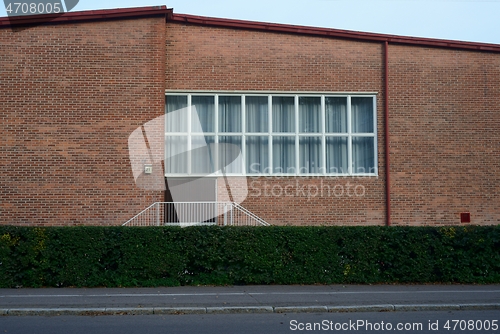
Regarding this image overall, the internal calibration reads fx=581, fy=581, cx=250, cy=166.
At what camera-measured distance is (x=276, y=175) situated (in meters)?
18.4

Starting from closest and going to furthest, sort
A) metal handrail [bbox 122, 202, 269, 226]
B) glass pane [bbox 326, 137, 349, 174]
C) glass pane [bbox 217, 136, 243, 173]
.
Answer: metal handrail [bbox 122, 202, 269, 226] < glass pane [bbox 217, 136, 243, 173] < glass pane [bbox 326, 137, 349, 174]

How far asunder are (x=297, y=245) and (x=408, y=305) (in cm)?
376

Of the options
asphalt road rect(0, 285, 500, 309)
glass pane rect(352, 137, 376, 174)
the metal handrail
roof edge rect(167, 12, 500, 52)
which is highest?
roof edge rect(167, 12, 500, 52)

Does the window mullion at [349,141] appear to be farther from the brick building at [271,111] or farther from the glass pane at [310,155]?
the glass pane at [310,155]

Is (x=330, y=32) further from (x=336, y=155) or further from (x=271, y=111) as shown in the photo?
(x=336, y=155)

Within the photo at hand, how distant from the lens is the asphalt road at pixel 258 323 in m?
9.26

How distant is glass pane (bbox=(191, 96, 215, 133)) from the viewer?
1847cm

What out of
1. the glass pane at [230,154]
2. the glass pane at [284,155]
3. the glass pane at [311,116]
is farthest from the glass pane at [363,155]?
the glass pane at [230,154]

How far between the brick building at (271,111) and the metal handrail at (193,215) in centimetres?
28

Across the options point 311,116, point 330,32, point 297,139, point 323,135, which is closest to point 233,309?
point 297,139

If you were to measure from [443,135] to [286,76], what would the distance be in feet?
17.8

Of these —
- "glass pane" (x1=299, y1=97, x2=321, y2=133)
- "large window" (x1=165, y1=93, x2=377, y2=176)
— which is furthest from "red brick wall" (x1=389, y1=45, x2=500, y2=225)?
"glass pane" (x1=299, y1=97, x2=321, y2=133)

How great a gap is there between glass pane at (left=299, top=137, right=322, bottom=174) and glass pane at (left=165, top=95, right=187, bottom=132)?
12.5 ft

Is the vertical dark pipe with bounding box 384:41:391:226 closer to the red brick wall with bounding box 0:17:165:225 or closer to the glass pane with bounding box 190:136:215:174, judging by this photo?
the glass pane with bounding box 190:136:215:174
